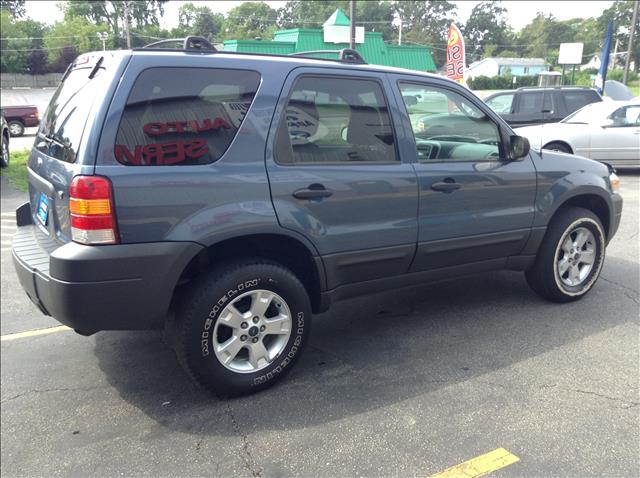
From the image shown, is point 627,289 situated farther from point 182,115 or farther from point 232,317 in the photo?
point 182,115

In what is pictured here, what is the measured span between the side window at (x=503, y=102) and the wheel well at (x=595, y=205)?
8818 mm

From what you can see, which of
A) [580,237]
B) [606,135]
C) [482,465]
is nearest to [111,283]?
[482,465]

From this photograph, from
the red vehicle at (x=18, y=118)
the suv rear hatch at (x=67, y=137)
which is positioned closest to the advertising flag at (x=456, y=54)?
the suv rear hatch at (x=67, y=137)

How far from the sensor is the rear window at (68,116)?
2.81 metres

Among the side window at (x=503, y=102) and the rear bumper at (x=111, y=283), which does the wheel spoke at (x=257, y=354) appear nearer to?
the rear bumper at (x=111, y=283)

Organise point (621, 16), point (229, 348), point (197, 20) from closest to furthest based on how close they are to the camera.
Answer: point (229, 348), point (621, 16), point (197, 20)

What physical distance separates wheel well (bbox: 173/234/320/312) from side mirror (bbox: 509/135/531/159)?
1.80m

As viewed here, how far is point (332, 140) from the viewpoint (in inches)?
130

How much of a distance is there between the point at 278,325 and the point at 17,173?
34.7ft

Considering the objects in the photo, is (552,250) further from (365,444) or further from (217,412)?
(217,412)

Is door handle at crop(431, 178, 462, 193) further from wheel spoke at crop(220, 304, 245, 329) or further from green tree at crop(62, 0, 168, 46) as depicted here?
green tree at crop(62, 0, 168, 46)

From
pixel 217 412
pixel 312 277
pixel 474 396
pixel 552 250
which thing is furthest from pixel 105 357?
pixel 552 250

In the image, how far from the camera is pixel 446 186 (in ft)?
11.9

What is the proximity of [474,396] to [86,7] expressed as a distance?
8484 centimetres
